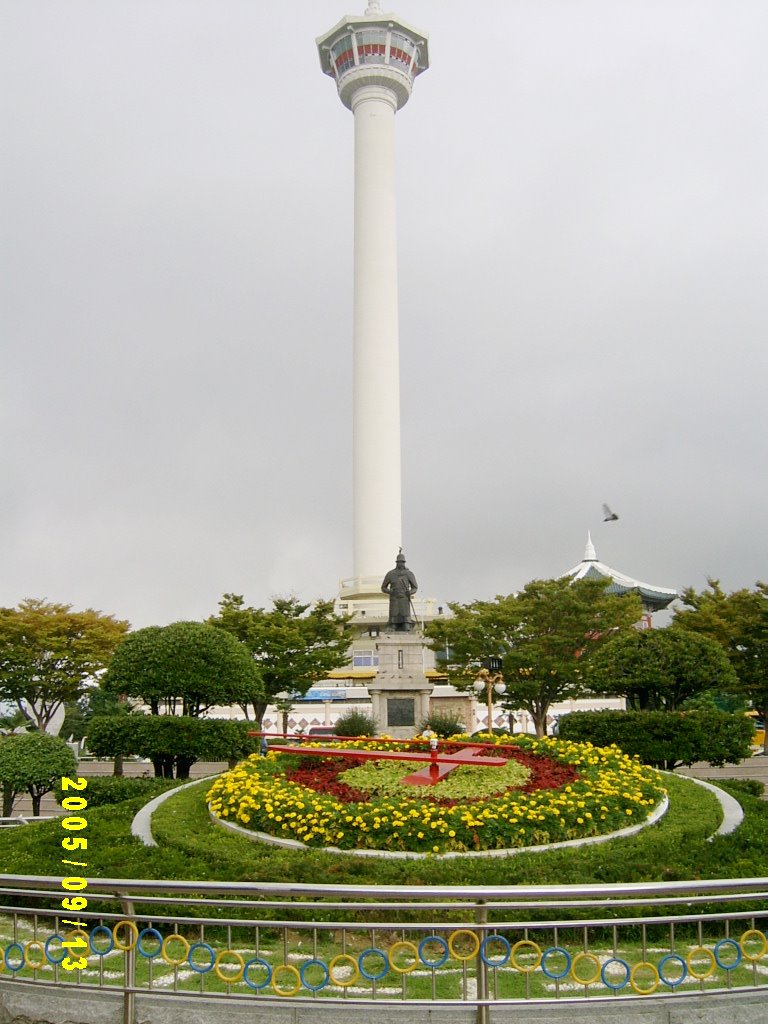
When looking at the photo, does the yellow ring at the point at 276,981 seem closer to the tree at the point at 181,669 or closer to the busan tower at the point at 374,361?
the tree at the point at 181,669

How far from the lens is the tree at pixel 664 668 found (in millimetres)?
18391

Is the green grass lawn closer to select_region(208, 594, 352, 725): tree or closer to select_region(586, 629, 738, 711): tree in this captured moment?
select_region(586, 629, 738, 711): tree

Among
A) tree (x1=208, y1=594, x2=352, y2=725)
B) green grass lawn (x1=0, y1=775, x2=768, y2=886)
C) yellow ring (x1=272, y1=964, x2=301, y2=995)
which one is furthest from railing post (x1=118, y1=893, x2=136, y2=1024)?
tree (x1=208, y1=594, x2=352, y2=725)

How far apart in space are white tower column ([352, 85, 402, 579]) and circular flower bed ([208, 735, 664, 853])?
39.9m

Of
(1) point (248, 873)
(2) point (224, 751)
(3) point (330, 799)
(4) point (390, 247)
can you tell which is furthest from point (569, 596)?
(4) point (390, 247)

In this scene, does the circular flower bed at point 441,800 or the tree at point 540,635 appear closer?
the circular flower bed at point 441,800

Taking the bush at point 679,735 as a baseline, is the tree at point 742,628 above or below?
above

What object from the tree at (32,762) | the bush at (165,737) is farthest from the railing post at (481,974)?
the tree at (32,762)

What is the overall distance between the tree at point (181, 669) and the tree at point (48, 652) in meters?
14.0

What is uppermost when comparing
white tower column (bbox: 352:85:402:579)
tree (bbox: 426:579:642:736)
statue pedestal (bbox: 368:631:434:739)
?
white tower column (bbox: 352:85:402:579)

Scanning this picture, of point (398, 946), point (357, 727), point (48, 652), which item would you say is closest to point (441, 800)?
point (398, 946)

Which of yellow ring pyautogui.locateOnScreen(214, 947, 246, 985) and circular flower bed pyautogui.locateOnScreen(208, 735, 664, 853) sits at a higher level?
circular flower bed pyautogui.locateOnScreen(208, 735, 664, 853)

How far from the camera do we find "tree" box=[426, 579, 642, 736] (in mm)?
31250

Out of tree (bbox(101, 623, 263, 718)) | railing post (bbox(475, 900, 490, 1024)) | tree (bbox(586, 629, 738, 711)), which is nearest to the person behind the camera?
railing post (bbox(475, 900, 490, 1024))
